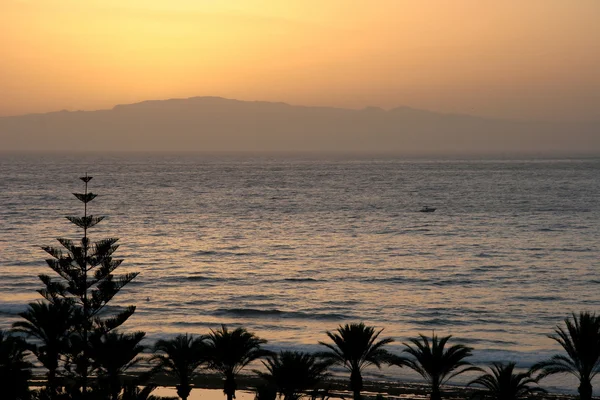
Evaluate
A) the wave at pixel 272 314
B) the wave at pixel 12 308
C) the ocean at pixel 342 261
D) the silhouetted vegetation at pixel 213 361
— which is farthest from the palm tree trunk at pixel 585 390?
the wave at pixel 12 308

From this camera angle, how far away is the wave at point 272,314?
43938 millimetres

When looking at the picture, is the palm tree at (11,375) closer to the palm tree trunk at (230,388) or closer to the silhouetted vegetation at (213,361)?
the silhouetted vegetation at (213,361)

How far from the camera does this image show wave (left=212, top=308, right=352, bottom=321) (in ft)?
144

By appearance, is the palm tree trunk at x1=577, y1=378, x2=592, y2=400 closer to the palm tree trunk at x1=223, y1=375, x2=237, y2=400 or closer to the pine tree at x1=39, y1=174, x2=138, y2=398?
the palm tree trunk at x1=223, y1=375, x2=237, y2=400

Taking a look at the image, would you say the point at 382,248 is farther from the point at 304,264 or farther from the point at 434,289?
the point at 434,289

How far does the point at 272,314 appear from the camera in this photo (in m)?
44.8

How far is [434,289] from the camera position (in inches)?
2056

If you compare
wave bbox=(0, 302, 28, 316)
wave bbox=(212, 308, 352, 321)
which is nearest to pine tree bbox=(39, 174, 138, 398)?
wave bbox=(0, 302, 28, 316)

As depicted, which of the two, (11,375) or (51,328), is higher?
(51,328)

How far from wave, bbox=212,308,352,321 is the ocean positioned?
104 mm

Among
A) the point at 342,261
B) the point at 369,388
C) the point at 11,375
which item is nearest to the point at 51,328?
the point at 11,375

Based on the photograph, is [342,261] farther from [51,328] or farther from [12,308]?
[51,328]

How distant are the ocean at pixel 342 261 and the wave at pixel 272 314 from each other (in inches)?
4.1

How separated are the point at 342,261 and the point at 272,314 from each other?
20.8 m
